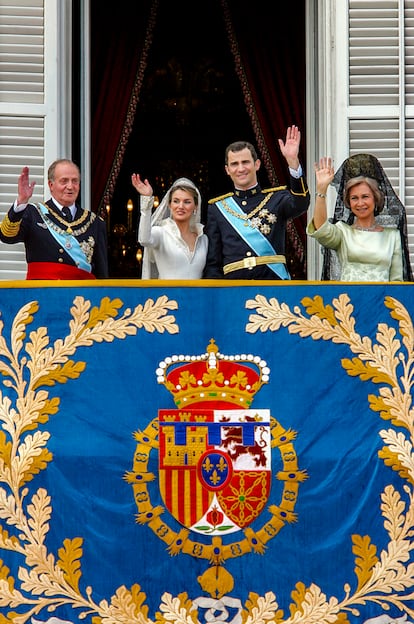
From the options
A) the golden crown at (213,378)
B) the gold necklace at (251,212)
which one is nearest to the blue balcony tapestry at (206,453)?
the golden crown at (213,378)

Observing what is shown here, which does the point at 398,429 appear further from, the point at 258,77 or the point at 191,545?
the point at 258,77

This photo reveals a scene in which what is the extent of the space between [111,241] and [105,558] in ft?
19.4

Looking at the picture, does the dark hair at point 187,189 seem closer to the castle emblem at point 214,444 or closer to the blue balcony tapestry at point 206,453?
the blue balcony tapestry at point 206,453

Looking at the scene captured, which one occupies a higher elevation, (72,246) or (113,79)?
(113,79)

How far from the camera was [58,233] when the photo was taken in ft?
28.1

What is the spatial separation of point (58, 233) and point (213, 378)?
1.41 meters

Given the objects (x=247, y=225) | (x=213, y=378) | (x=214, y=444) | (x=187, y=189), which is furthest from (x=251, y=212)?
(x=214, y=444)

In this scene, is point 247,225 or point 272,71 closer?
point 247,225

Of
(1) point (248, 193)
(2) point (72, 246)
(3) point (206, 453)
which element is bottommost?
(3) point (206, 453)

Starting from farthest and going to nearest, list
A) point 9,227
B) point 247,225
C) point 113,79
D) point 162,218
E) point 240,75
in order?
point 240,75 → point 113,79 → point 162,218 → point 247,225 → point 9,227

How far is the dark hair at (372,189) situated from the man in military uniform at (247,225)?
0.31 m

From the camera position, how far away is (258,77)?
12.1 m

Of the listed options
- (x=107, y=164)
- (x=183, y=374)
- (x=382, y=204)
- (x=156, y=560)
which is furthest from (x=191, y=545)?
(x=107, y=164)

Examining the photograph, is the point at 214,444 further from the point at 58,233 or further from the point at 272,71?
the point at 272,71
